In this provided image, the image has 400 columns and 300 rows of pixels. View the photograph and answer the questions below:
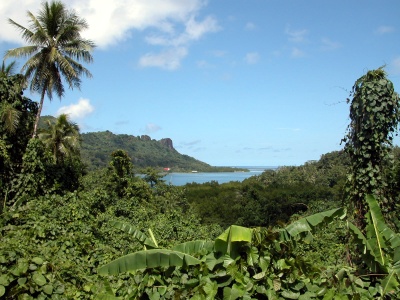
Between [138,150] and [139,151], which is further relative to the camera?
[138,150]

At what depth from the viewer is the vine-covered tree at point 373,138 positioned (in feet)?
19.5

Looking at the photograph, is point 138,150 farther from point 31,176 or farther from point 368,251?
A: point 368,251

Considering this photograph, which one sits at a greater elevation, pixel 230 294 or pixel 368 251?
pixel 368 251

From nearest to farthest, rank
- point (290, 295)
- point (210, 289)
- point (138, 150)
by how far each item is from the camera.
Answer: point (210, 289) → point (290, 295) → point (138, 150)

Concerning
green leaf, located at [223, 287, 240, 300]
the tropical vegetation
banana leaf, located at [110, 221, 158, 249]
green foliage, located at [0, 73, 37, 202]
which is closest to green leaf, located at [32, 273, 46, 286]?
the tropical vegetation

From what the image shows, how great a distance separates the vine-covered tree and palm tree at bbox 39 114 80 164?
18.3 m

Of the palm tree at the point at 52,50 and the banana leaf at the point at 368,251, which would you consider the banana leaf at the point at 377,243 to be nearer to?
the banana leaf at the point at 368,251

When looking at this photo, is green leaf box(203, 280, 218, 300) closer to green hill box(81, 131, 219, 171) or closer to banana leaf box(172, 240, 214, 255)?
banana leaf box(172, 240, 214, 255)

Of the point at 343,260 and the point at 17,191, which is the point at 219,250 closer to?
the point at 343,260

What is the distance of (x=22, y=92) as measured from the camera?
13992 mm

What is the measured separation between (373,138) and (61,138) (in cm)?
1966

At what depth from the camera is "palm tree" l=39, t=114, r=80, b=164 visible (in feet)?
71.8

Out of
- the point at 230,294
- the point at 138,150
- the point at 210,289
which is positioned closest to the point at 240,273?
the point at 230,294

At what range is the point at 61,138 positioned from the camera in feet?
73.5
